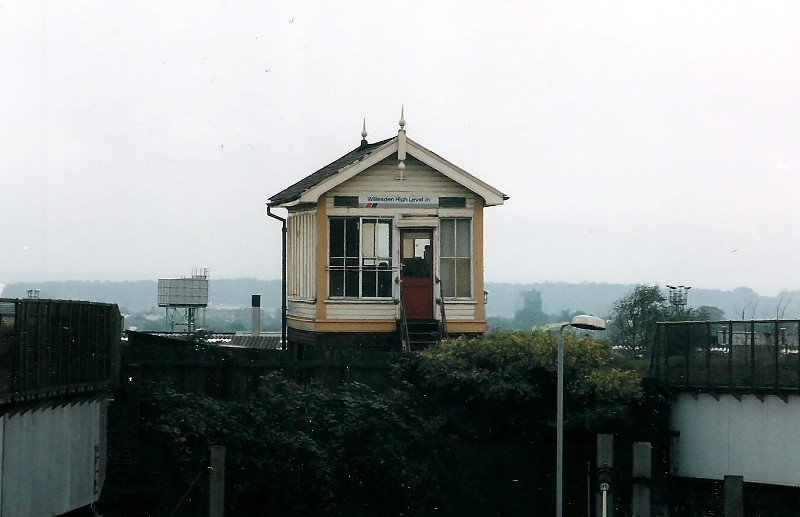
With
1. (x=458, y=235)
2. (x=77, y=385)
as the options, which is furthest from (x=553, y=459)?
(x=77, y=385)

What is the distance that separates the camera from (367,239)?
31656 millimetres

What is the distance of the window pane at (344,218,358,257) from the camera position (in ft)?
103

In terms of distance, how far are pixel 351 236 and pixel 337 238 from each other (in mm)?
361

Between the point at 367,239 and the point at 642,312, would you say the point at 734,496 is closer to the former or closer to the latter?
the point at 367,239

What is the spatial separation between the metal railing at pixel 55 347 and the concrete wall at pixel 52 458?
15.7 inches

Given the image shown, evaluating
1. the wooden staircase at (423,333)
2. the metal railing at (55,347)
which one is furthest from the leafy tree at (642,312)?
the metal railing at (55,347)

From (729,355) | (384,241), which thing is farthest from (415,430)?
(384,241)

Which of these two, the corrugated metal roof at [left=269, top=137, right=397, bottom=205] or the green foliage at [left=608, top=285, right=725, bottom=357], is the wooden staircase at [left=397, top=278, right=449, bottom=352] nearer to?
the corrugated metal roof at [left=269, top=137, right=397, bottom=205]

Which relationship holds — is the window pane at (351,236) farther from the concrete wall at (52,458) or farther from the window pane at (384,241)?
the concrete wall at (52,458)

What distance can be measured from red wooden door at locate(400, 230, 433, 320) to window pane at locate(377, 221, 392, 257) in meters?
0.33

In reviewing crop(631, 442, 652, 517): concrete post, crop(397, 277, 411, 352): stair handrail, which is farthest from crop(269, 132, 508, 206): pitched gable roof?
crop(631, 442, 652, 517): concrete post

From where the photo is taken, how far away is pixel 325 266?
3134cm

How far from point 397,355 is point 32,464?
31.2 feet

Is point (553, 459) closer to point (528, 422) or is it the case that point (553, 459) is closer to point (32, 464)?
point (528, 422)
